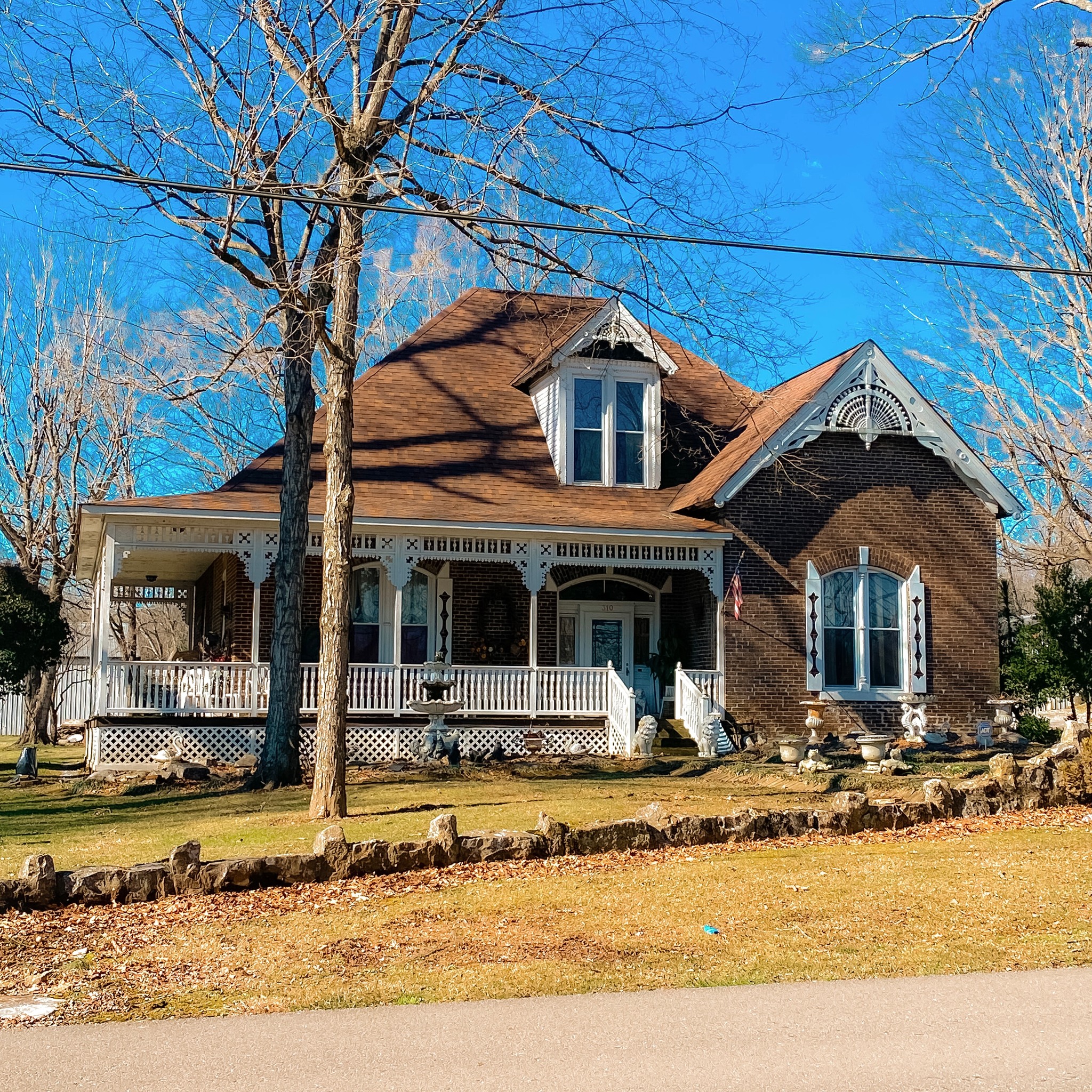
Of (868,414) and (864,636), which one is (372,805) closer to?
(864,636)

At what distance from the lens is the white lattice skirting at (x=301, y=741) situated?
1908cm

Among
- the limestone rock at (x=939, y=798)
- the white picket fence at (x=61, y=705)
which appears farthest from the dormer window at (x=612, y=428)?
the white picket fence at (x=61, y=705)

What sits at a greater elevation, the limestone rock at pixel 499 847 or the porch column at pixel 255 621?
the porch column at pixel 255 621

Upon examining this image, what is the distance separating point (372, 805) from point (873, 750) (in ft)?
25.0

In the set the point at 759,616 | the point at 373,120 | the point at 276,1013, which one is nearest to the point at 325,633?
the point at 373,120

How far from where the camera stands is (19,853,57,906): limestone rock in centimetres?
861

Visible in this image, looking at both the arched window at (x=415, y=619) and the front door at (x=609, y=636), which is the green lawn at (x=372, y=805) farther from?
the front door at (x=609, y=636)

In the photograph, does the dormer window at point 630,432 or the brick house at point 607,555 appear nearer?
the brick house at point 607,555

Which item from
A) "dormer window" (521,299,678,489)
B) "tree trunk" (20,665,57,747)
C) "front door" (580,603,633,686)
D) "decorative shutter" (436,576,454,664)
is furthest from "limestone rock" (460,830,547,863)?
"tree trunk" (20,665,57,747)

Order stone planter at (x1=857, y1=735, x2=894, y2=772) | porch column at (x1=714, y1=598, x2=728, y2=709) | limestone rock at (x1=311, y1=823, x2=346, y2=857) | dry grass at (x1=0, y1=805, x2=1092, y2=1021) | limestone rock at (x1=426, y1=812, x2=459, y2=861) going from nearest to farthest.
A: dry grass at (x1=0, y1=805, x2=1092, y2=1021)
limestone rock at (x1=311, y1=823, x2=346, y2=857)
limestone rock at (x1=426, y1=812, x2=459, y2=861)
stone planter at (x1=857, y1=735, x2=894, y2=772)
porch column at (x1=714, y1=598, x2=728, y2=709)

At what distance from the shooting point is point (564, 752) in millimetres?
20578

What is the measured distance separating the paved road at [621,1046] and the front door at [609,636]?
16.5 metres

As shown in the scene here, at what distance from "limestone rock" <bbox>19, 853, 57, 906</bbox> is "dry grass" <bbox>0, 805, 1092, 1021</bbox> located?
0.56 feet

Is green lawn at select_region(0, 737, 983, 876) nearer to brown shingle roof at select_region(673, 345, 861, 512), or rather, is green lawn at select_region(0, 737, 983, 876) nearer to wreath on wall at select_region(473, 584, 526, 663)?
wreath on wall at select_region(473, 584, 526, 663)
